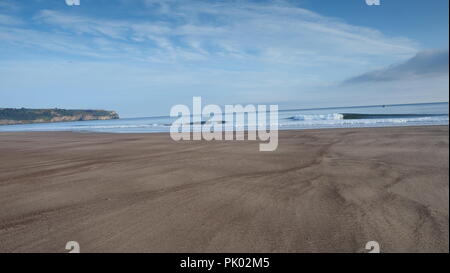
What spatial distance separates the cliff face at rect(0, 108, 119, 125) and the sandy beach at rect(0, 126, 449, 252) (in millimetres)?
123285

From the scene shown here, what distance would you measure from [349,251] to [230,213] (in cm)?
168

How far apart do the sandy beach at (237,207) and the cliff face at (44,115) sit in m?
123

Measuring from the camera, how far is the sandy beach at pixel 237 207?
10.1 ft

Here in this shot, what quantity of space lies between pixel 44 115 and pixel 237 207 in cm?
14423

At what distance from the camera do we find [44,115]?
4823 inches

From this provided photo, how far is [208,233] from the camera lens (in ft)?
11.0

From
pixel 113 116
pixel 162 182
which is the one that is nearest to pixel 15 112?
pixel 113 116

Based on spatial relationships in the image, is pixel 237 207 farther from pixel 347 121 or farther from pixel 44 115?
pixel 44 115

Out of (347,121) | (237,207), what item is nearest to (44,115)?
(347,121)

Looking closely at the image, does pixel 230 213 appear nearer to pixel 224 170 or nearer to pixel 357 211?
pixel 357 211

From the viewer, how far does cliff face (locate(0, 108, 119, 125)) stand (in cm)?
10606

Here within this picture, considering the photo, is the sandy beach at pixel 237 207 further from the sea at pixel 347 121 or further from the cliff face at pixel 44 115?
the cliff face at pixel 44 115

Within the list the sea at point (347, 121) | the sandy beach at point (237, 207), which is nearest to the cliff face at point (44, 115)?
the sea at point (347, 121)
